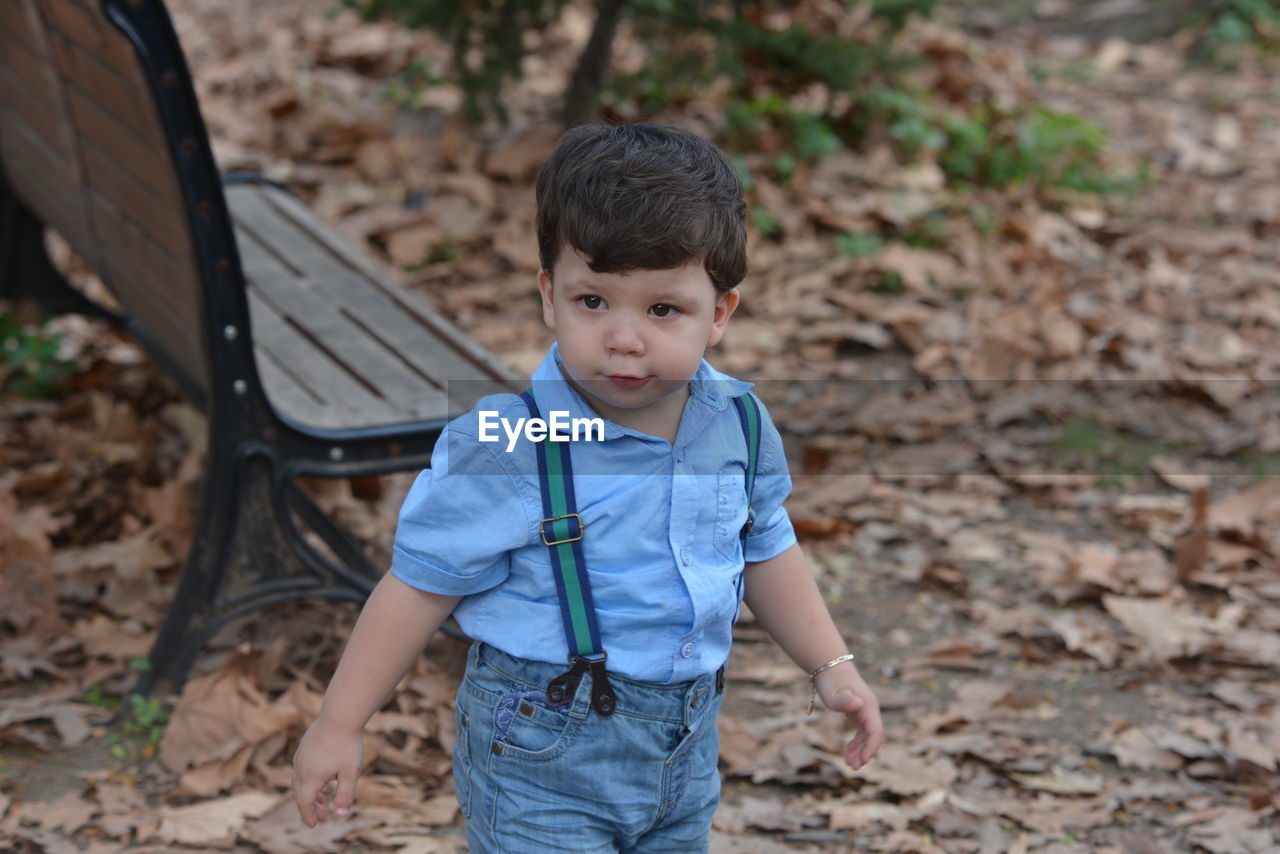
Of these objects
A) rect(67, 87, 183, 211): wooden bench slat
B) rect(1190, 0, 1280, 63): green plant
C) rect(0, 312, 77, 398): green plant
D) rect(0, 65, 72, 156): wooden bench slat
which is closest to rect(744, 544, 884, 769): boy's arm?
rect(67, 87, 183, 211): wooden bench slat

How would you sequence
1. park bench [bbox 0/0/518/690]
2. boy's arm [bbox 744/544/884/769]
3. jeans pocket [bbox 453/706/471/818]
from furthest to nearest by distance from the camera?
park bench [bbox 0/0/518/690] → boy's arm [bbox 744/544/884/769] → jeans pocket [bbox 453/706/471/818]

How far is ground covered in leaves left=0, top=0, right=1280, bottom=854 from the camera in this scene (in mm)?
3113

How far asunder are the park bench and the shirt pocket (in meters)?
1.17

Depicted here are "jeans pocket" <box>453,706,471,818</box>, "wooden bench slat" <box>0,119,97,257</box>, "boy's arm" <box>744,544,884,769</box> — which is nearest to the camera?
"jeans pocket" <box>453,706,471,818</box>

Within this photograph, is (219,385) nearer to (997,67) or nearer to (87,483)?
(87,483)

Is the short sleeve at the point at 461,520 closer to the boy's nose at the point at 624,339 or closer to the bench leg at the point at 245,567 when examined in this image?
the boy's nose at the point at 624,339

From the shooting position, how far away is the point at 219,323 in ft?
9.53

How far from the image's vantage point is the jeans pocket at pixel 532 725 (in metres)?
2.02

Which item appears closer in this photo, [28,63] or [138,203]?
[138,203]

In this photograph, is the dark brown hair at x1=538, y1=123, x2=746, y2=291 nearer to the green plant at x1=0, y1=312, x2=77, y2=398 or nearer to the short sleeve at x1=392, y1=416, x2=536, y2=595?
the short sleeve at x1=392, y1=416, x2=536, y2=595

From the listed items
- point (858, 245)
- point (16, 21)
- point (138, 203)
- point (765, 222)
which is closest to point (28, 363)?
point (16, 21)

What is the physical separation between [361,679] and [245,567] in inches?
53.7

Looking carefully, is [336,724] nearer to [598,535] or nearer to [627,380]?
[598,535]

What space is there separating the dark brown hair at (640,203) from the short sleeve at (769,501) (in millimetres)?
294
